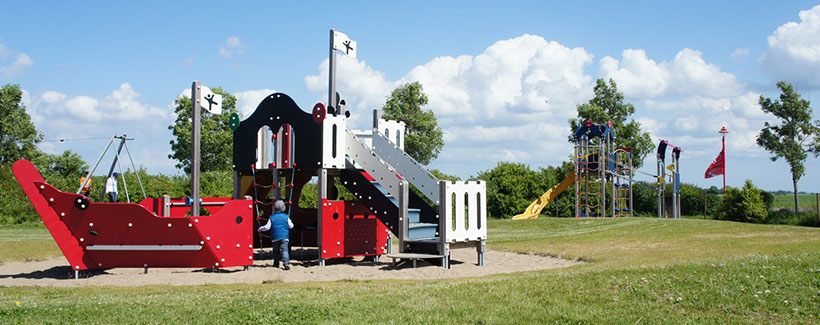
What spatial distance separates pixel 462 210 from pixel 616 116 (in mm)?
28569

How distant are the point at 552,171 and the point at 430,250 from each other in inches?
1191

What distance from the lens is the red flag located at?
32.3 meters

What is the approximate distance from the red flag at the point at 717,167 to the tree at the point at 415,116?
14350mm

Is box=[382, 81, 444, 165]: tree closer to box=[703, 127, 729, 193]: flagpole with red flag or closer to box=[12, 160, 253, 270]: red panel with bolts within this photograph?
box=[703, 127, 729, 193]: flagpole with red flag

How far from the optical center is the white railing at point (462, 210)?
12.6m

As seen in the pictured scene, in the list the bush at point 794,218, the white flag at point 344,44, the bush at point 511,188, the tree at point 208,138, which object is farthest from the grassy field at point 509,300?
the tree at point 208,138

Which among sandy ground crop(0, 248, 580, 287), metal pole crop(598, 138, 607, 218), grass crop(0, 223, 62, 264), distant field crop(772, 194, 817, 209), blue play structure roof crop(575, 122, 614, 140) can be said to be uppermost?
blue play structure roof crop(575, 122, 614, 140)

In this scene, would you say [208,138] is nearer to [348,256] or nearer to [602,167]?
[602,167]

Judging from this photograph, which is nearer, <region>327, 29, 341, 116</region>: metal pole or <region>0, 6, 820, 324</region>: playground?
<region>0, 6, 820, 324</region>: playground

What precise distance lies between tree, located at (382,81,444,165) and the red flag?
14350 millimetres

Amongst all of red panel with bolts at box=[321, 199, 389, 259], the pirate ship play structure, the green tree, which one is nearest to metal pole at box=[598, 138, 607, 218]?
the pirate ship play structure

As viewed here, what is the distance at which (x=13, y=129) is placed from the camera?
1859 inches

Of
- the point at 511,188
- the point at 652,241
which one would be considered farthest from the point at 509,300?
the point at 511,188

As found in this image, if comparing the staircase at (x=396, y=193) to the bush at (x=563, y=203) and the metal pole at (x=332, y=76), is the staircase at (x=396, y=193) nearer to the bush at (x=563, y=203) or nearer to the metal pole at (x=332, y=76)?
the metal pole at (x=332, y=76)
